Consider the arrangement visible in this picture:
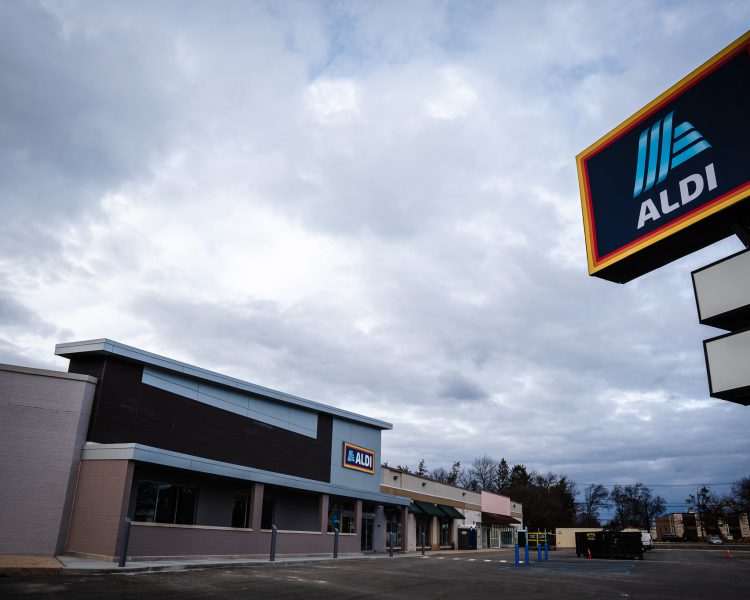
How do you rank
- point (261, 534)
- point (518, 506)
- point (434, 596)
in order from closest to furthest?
1. point (434, 596)
2. point (261, 534)
3. point (518, 506)

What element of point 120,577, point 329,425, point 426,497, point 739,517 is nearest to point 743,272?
point 120,577

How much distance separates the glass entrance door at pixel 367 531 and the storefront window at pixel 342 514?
6.06ft

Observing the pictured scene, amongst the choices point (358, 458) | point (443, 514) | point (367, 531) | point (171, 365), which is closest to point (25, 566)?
point (171, 365)

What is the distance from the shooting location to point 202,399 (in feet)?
88.1

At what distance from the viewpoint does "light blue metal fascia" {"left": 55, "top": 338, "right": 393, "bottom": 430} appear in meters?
22.7

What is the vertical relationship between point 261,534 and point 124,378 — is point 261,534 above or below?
below

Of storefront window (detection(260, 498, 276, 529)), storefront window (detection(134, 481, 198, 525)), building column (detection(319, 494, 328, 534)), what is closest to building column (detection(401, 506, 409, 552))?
building column (detection(319, 494, 328, 534))

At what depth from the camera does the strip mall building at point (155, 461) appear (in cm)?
2052

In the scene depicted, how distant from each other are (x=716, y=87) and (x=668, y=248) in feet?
8.08

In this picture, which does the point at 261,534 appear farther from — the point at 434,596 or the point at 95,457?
the point at 434,596

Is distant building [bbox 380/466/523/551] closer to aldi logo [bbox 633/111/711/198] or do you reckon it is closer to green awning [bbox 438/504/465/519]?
green awning [bbox 438/504/465/519]

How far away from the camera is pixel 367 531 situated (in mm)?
38469

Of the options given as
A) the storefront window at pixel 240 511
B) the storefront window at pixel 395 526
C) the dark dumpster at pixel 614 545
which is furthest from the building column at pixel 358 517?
the dark dumpster at pixel 614 545

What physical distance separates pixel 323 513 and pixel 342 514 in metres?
4.88
